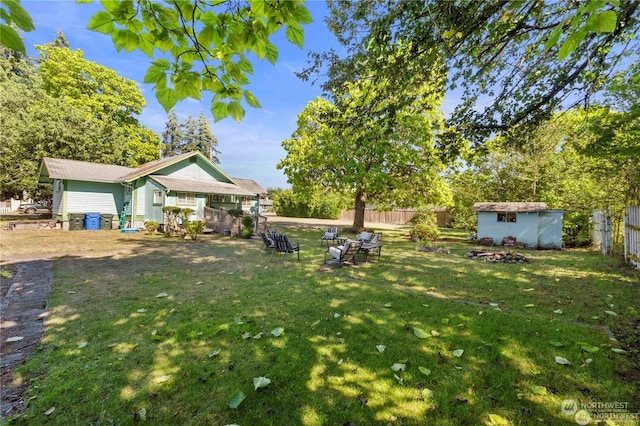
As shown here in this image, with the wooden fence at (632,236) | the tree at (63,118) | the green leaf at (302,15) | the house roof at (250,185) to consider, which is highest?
the tree at (63,118)

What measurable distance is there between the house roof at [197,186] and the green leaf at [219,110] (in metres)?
16.9

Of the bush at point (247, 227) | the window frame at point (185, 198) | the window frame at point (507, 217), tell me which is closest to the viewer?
the window frame at point (507, 217)

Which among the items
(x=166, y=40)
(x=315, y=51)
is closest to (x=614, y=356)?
(x=166, y=40)

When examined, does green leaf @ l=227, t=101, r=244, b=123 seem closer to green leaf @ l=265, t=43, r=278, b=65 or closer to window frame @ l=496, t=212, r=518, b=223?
green leaf @ l=265, t=43, r=278, b=65

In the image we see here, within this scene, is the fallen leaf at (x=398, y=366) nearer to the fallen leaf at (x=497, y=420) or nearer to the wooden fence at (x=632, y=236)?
the fallen leaf at (x=497, y=420)

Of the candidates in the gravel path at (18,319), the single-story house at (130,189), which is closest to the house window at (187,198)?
the single-story house at (130,189)

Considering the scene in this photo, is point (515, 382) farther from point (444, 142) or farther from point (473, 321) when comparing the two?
point (444, 142)

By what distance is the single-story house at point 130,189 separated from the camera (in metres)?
17.3

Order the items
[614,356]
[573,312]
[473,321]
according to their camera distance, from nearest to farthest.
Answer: [614,356] < [473,321] < [573,312]

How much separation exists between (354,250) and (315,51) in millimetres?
5421

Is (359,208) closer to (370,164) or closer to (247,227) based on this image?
(370,164)

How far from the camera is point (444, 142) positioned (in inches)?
225

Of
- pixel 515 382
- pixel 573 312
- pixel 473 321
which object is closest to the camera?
pixel 515 382

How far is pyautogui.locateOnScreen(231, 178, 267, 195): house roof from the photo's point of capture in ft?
79.2
